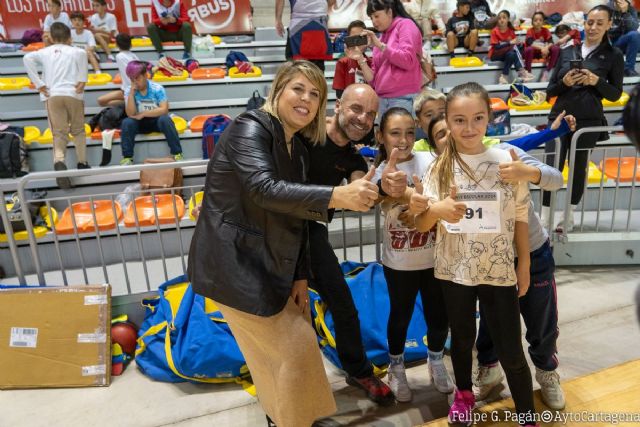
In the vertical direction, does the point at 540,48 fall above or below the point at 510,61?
above

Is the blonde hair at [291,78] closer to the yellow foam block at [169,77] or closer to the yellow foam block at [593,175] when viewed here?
the yellow foam block at [593,175]

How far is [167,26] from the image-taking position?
7.79m

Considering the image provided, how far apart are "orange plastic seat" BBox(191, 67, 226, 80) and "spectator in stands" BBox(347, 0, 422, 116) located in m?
4.00

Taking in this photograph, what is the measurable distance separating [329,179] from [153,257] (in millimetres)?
2560

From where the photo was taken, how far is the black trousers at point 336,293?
7.72ft

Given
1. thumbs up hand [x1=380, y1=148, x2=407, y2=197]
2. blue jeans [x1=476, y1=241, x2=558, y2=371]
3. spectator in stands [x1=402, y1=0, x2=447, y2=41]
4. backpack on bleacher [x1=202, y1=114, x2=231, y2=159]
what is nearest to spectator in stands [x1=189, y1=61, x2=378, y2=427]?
thumbs up hand [x1=380, y1=148, x2=407, y2=197]

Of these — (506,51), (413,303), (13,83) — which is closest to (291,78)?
(413,303)

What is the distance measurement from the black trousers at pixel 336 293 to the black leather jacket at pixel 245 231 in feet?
1.87

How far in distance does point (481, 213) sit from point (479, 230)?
0.22 ft

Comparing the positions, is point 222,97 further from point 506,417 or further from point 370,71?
point 506,417

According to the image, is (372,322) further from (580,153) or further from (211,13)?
(211,13)

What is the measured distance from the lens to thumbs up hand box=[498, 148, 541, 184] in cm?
175

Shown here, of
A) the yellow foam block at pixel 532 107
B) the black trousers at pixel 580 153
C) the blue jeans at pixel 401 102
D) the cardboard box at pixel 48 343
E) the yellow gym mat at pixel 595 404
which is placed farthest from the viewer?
the yellow foam block at pixel 532 107

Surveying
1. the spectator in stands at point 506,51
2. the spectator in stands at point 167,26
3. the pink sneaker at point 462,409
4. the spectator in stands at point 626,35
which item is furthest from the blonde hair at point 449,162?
the spectator in stands at point 167,26
